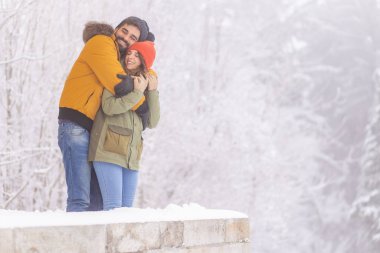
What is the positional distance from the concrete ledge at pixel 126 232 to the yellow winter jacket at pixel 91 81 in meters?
0.71

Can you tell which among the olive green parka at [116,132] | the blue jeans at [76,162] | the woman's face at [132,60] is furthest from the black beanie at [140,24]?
the blue jeans at [76,162]

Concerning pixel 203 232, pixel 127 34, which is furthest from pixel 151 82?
pixel 203 232

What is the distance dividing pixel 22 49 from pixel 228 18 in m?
15.1

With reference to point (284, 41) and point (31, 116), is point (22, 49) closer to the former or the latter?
point (31, 116)

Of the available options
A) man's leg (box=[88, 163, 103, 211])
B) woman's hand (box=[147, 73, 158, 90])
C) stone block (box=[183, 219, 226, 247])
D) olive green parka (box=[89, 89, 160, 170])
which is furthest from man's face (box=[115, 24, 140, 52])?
stone block (box=[183, 219, 226, 247])

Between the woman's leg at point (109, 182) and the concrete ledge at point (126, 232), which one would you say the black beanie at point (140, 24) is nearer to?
the woman's leg at point (109, 182)

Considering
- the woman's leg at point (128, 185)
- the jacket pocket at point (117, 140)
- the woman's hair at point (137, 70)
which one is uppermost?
the woman's hair at point (137, 70)

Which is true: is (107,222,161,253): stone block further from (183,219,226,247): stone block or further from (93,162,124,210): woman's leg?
(93,162,124,210): woman's leg

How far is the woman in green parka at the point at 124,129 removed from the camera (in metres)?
4.53

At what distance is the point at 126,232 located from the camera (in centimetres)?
407

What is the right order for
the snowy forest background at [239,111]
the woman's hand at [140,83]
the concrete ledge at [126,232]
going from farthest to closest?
the snowy forest background at [239,111] → the woman's hand at [140,83] → the concrete ledge at [126,232]

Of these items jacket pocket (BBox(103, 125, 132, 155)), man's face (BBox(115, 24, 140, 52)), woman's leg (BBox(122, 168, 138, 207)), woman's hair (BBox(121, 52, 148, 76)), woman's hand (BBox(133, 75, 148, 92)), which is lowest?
woman's leg (BBox(122, 168, 138, 207))

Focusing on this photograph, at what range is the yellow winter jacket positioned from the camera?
14.9 feet

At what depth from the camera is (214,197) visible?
14703 mm
